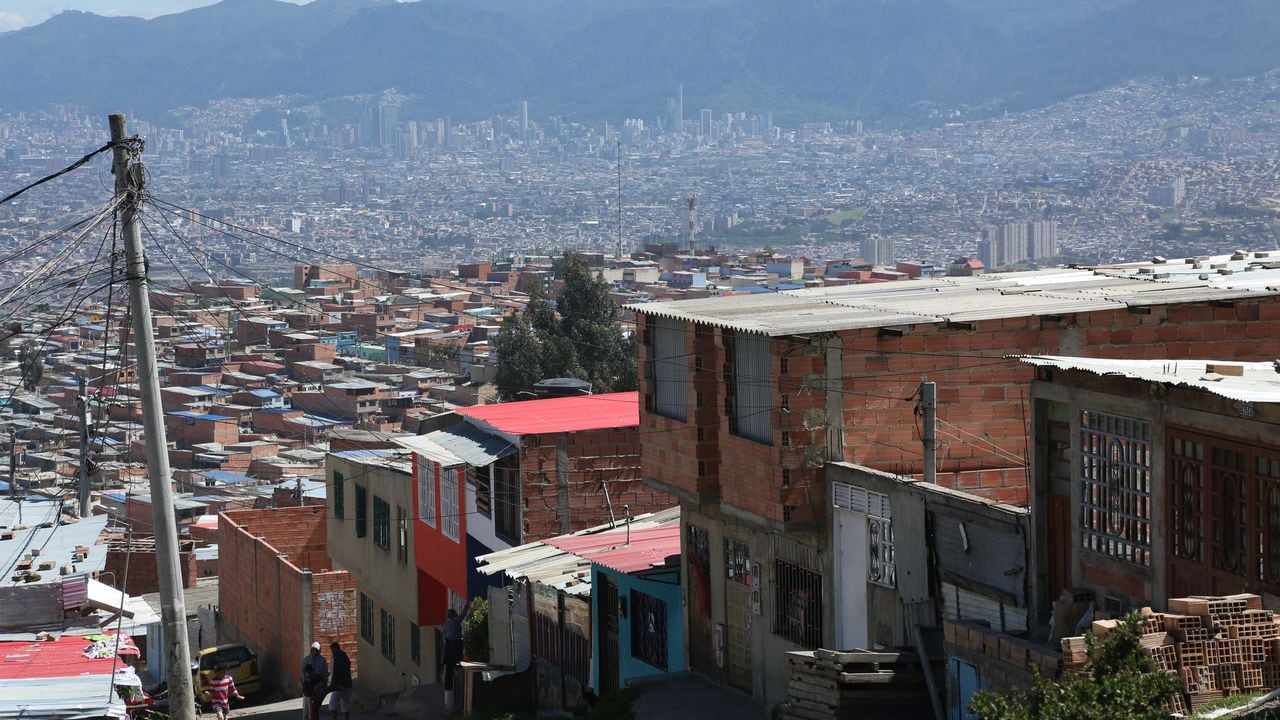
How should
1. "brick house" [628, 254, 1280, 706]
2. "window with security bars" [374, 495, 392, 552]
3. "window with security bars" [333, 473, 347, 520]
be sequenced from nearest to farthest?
1. "brick house" [628, 254, 1280, 706]
2. "window with security bars" [374, 495, 392, 552]
3. "window with security bars" [333, 473, 347, 520]

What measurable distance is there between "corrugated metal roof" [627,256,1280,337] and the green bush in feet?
15.0

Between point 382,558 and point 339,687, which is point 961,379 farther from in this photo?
point 382,558

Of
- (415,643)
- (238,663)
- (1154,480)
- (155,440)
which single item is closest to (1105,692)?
(1154,480)

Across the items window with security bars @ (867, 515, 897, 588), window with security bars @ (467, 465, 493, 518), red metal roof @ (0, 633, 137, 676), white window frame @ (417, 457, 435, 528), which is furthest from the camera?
white window frame @ (417, 457, 435, 528)

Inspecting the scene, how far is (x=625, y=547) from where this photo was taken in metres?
14.7

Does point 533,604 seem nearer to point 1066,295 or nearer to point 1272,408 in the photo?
point 1066,295

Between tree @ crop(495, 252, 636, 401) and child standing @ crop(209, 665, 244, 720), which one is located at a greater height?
tree @ crop(495, 252, 636, 401)

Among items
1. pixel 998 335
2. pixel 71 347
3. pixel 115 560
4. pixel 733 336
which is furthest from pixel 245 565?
pixel 71 347

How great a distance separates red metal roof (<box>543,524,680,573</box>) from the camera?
45.2 feet

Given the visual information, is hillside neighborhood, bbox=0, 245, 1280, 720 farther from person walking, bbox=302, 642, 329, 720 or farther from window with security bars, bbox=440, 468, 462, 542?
person walking, bbox=302, 642, 329, 720

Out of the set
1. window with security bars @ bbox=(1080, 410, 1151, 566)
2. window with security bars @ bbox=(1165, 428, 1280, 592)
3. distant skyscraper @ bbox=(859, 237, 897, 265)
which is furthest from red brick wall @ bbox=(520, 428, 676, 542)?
distant skyscraper @ bbox=(859, 237, 897, 265)

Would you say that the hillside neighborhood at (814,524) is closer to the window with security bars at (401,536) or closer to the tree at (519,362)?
the window with security bars at (401,536)

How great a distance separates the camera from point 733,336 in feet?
39.3

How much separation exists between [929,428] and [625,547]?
478 cm
